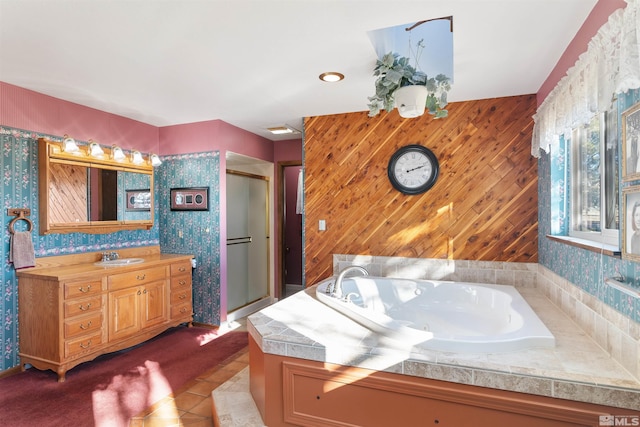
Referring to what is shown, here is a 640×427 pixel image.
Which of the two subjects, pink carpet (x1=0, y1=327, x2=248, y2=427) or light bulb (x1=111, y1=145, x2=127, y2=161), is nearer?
pink carpet (x1=0, y1=327, x2=248, y2=427)

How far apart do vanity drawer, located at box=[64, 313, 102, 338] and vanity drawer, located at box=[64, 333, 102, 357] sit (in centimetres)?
5

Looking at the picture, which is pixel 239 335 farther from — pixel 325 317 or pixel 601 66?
pixel 601 66

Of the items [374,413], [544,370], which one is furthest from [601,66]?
[374,413]

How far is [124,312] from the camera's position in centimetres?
333

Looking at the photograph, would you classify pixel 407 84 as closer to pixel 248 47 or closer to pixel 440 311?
pixel 248 47

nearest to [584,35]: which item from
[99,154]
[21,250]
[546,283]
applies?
[546,283]

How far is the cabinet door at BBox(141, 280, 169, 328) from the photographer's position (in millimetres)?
3557

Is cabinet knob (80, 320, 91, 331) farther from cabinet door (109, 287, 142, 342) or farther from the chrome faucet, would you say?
the chrome faucet

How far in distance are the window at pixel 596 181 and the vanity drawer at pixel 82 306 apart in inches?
143

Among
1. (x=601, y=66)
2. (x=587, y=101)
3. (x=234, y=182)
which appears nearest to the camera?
(x=601, y=66)

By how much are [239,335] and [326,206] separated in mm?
1684

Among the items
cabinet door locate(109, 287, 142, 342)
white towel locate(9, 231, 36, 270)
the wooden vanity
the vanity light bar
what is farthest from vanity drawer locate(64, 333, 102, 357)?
the vanity light bar

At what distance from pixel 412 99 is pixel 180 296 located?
3.19 meters

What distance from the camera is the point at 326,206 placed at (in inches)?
148
